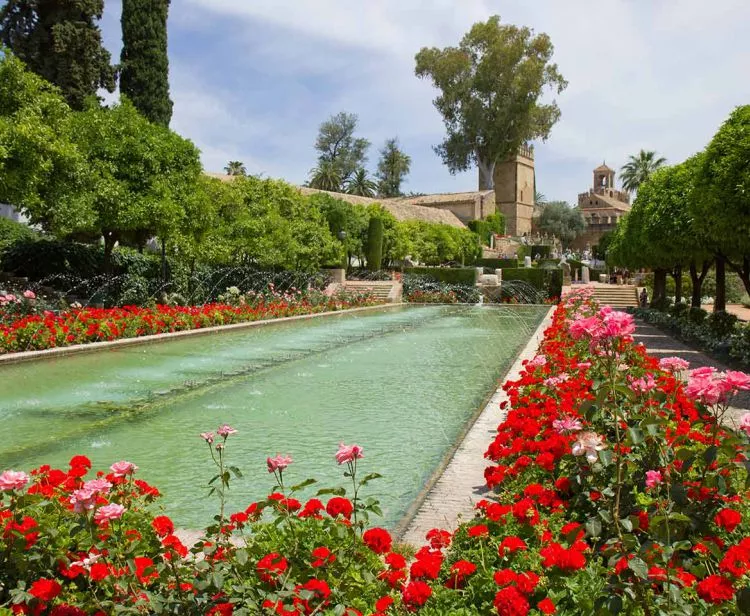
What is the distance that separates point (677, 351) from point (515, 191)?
178 ft

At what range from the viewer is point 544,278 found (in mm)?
28672

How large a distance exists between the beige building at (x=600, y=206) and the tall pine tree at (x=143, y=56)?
179ft

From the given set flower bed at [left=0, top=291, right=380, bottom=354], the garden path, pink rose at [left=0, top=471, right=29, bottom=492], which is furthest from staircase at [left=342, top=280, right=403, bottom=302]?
pink rose at [left=0, top=471, right=29, bottom=492]

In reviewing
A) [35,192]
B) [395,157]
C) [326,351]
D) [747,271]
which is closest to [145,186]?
[35,192]

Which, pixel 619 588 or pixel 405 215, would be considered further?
pixel 405 215

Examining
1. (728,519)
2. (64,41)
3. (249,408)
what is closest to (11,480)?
(728,519)

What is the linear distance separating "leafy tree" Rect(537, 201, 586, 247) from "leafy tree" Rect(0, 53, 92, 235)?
60688 mm

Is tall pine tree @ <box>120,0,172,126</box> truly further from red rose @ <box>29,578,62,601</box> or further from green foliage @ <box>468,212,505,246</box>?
green foliage @ <box>468,212,505,246</box>

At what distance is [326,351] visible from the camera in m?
11.8

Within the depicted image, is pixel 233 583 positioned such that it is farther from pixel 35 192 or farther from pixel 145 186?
pixel 145 186

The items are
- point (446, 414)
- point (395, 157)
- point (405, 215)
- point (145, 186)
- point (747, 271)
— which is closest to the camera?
point (446, 414)

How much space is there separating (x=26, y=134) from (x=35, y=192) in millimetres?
1406

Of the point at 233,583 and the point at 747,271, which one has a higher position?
the point at 747,271

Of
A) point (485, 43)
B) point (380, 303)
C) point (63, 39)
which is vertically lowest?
point (380, 303)
